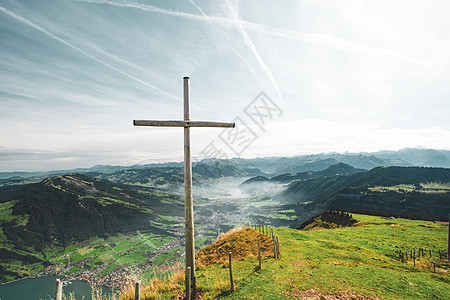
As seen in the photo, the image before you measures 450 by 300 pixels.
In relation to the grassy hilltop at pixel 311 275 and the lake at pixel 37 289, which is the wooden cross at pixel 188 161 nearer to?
the grassy hilltop at pixel 311 275

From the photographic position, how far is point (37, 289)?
12769cm

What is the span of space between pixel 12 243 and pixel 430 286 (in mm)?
290174

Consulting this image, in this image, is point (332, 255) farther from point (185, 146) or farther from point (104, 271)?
point (104, 271)

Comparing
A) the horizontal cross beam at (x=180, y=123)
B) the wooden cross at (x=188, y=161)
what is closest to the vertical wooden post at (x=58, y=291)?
the wooden cross at (x=188, y=161)

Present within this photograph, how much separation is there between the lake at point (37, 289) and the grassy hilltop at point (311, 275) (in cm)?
13788

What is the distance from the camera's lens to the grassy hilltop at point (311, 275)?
10.4 metres

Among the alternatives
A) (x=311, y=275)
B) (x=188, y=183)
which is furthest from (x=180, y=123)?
(x=311, y=275)

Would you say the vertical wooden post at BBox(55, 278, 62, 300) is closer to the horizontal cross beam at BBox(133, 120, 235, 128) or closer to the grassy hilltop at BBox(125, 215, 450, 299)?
the grassy hilltop at BBox(125, 215, 450, 299)

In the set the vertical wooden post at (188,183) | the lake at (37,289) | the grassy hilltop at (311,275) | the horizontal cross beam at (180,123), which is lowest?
the lake at (37,289)

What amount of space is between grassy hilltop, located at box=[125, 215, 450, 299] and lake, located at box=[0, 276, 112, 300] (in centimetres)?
13788

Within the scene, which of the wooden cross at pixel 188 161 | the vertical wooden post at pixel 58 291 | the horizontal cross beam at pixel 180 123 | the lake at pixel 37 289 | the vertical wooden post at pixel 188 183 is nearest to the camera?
the vertical wooden post at pixel 58 291

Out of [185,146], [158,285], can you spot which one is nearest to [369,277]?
[158,285]

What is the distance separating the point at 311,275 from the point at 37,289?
651ft

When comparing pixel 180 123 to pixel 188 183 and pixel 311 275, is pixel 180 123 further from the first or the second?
pixel 311 275
